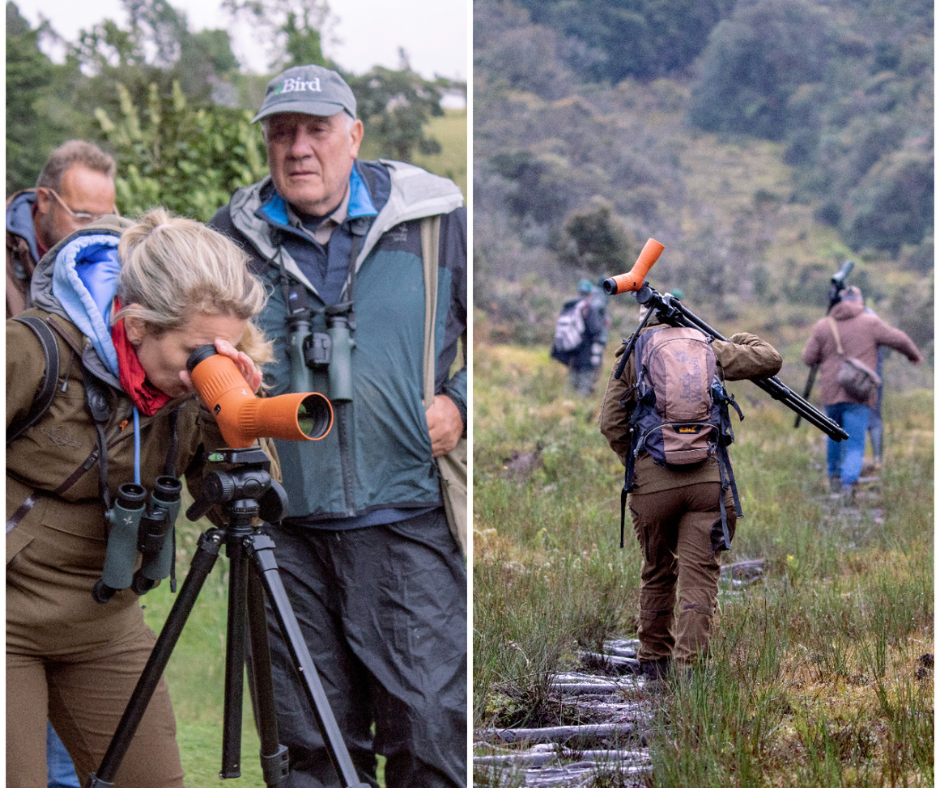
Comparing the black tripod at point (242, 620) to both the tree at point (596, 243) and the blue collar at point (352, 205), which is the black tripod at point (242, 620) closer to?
the blue collar at point (352, 205)

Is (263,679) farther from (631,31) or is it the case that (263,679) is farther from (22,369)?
(631,31)

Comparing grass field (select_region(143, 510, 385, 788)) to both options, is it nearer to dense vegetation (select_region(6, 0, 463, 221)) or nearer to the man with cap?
the man with cap

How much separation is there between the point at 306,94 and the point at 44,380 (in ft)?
4.31

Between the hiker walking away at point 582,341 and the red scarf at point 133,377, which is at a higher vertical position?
the hiker walking away at point 582,341

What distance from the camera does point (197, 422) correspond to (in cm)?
246

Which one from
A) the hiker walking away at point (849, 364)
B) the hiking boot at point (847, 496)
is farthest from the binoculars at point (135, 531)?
the hiker walking away at point (849, 364)

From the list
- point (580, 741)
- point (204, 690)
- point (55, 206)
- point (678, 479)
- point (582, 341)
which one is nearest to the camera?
point (580, 741)

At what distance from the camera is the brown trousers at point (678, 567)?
3.22 metres

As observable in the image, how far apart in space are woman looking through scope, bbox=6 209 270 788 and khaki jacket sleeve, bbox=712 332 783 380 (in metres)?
1.60

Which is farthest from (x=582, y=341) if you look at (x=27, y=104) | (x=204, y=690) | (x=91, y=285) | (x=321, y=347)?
(x=91, y=285)

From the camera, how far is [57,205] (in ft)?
11.6

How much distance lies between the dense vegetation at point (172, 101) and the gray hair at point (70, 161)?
0.38 m

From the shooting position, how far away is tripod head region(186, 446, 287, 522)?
2.20 m

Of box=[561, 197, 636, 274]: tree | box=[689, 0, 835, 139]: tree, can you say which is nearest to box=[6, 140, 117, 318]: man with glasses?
box=[561, 197, 636, 274]: tree
